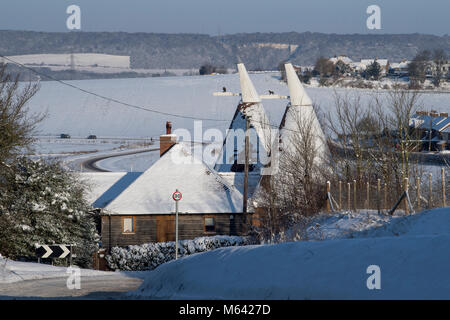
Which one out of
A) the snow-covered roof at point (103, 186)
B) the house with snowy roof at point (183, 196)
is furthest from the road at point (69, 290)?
the snow-covered roof at point (103, 186)

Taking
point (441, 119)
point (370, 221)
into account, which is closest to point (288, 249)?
point (370, 221)

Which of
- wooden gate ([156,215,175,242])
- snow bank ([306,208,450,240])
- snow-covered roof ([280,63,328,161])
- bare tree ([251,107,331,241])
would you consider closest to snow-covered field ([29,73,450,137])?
snow-covered roof ([280,63,328,161])

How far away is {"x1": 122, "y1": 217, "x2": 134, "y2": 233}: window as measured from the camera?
116 feet

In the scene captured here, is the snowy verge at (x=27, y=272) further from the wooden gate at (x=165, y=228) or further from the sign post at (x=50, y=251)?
the wooden gate at (x=165, y=228)

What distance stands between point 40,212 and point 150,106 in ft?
308

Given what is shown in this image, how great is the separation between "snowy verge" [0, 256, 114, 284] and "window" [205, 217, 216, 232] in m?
11.0

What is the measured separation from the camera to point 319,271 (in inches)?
487

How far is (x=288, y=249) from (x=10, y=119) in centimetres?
1848

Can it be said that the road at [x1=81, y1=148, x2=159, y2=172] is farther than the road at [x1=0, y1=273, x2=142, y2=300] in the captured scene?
Yes

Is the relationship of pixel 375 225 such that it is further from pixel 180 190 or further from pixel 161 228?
pixel 180 190

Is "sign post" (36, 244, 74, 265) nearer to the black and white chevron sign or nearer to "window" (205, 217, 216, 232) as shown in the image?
the black and white chevron sign

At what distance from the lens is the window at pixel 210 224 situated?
35562 mm

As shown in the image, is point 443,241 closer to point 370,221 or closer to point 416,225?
point 416,225

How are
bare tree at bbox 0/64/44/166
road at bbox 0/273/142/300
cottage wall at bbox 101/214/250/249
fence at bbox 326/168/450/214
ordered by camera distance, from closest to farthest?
road at bbox 0/273/142/300 → fence at bbox 326/168/450/214 → bare tree at bbox 0/64/44/166 → cottage wall at bbox 101/214/250/249
